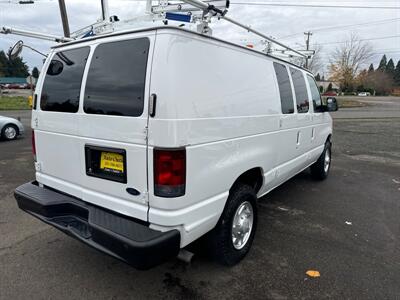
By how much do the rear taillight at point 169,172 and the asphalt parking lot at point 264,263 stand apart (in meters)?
1.01

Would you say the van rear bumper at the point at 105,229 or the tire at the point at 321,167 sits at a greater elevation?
the van rear bumper at the point at 105,229

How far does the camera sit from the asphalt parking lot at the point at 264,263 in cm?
272

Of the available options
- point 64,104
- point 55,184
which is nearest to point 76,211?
point 55,184

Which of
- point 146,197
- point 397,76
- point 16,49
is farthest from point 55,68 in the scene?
point 397,76

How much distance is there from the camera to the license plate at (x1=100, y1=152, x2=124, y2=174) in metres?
2.51

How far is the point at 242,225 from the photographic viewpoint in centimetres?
323

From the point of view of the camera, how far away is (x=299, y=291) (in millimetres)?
2754

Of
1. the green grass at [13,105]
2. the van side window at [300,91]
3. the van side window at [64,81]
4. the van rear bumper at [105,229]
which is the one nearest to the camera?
the van rear bumper at [105,229]

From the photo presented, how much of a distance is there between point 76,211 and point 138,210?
2.63 ft

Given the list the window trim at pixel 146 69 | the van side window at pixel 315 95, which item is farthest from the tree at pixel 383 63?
the window trim at pixel 146 69

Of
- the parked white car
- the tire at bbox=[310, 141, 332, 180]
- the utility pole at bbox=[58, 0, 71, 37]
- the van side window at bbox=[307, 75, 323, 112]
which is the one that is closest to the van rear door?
the van side window at bbox=[307, 75, 323, 112]

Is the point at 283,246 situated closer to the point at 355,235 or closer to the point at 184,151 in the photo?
the point at 355,235

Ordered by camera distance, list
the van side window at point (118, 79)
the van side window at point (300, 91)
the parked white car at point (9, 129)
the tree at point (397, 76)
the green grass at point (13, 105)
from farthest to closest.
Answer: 1. the tree at point (397, 76)
2. the green grass at point (13, 105)
3. the parked white car at point (9, 129)
4. the van side window at point (300, 91)
5. the van side window at point (118, 79)

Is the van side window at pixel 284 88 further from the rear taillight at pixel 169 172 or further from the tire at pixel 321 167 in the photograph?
the tire at pixel 321 167
